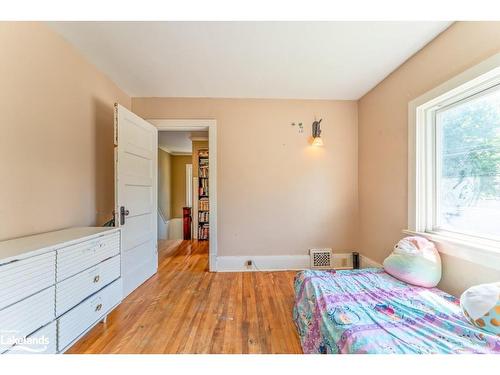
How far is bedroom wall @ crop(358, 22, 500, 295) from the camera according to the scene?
1415mm

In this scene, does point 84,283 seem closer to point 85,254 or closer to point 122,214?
point 85,254

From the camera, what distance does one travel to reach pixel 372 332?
1057 millimetres

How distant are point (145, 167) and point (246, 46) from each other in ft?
5.87

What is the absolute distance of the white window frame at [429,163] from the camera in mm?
1460

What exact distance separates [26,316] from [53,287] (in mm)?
169

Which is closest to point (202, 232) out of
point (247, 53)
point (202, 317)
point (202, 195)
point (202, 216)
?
point (202, 216)

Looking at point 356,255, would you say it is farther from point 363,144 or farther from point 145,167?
point 145,167

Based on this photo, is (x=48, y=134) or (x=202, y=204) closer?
(x=48, y=134)

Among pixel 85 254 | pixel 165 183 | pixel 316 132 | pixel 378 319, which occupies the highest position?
pixel 316 132

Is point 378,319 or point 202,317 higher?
point 378,319

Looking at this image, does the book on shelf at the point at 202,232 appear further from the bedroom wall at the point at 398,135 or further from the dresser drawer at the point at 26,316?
the dresser drawer at the point at 26,316

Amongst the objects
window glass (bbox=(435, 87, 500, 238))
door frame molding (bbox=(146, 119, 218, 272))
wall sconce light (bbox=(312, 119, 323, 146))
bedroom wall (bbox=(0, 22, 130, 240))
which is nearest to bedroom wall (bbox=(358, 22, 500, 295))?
window glass (bbox=(435, 87, 500, 238))

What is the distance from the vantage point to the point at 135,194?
2330mm
